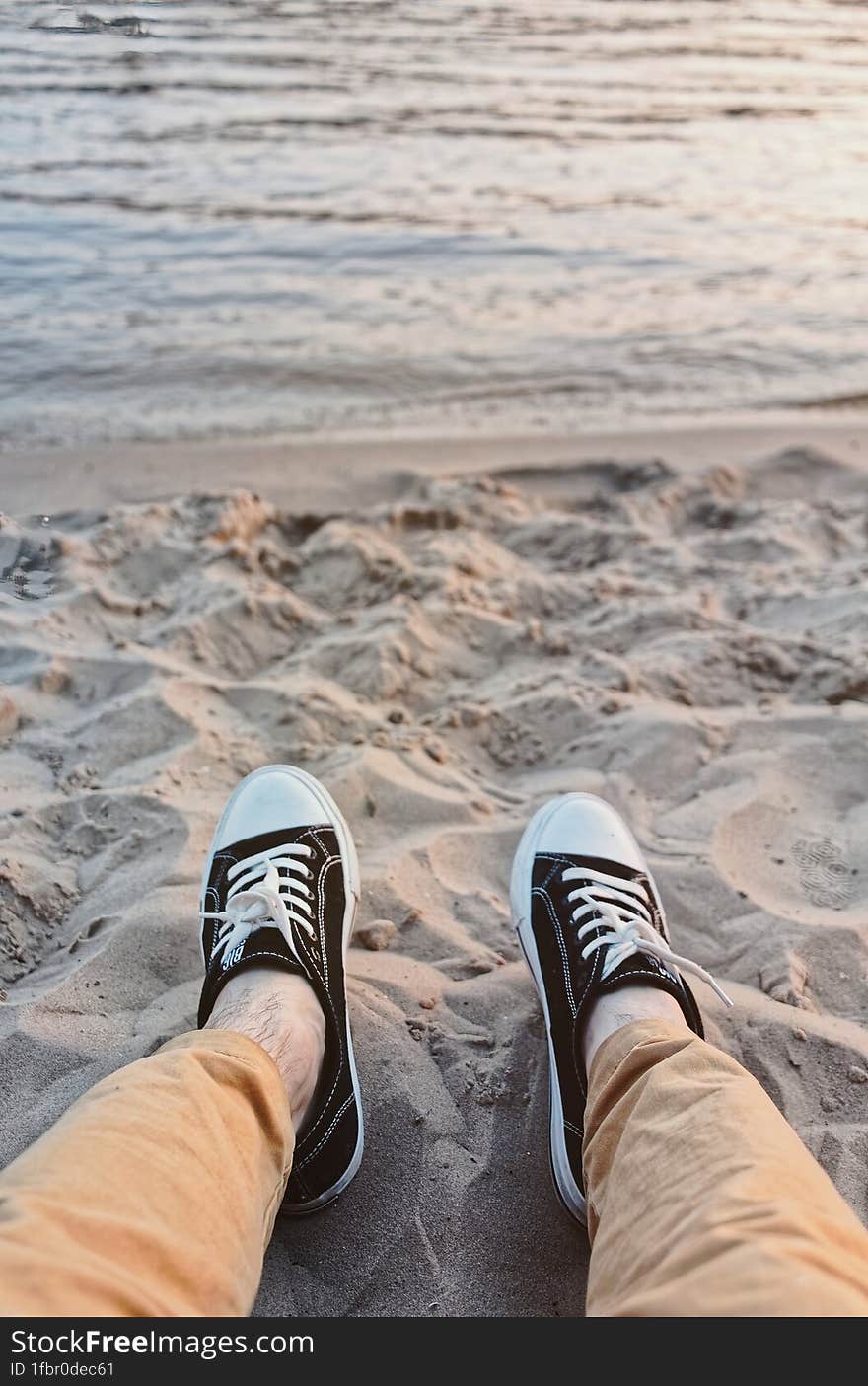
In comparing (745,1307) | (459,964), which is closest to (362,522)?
(459,964)

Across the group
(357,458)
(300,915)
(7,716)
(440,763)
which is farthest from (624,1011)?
(357,458)

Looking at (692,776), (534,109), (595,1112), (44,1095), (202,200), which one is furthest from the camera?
(534,109)

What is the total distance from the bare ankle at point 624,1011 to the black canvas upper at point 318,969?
0.36 meters

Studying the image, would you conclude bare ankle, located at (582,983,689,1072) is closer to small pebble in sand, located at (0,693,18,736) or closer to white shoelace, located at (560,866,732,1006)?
white shoelace, located at (560,866,732,1006)

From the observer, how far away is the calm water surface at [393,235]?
149 inches

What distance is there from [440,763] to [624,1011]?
2.41ft

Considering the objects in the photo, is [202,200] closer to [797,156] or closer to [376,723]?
[797,156]

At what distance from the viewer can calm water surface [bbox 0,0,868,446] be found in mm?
3773

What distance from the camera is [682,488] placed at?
3.23 meters

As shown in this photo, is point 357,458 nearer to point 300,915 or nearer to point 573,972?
point 300,915

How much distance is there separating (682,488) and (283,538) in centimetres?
135

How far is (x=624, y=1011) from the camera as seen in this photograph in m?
1.47

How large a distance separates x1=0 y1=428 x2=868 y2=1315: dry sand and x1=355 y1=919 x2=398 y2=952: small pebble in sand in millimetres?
18

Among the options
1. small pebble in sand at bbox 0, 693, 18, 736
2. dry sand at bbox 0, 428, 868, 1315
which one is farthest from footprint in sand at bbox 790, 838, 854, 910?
small pebble in sand at bbox 0, 693, 18, 736
